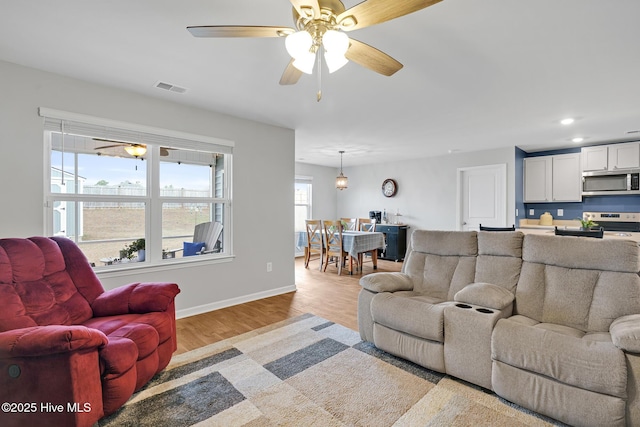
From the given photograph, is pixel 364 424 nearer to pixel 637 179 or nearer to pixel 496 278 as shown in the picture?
pixel 496 278

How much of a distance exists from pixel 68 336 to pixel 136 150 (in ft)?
7.42

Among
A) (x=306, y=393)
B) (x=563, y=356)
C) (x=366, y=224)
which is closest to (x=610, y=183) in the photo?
(x=366, y=224)

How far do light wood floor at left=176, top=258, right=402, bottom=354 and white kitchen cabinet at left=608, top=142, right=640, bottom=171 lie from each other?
4623mm

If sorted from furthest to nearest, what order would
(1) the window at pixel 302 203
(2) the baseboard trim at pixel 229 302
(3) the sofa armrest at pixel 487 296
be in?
1. (1) the window at pixel 302 203
2. (2) the baseboard trim at pixel 229 302
3. (3) the sofa armrest at pixel 487 296

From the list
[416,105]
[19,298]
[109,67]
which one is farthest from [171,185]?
[416,105]

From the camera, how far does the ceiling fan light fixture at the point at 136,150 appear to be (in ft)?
10.3

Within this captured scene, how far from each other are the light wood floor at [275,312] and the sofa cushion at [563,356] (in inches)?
60.8

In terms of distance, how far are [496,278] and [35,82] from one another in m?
4.16

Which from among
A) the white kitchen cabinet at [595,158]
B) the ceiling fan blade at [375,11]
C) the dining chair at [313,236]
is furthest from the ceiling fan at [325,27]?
the white kitchen cabinet at [595,158]

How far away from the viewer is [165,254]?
3.37m

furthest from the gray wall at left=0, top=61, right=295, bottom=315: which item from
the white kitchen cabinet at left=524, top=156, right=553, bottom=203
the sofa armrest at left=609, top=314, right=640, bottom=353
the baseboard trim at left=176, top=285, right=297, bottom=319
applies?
the white kitchen cabinet at left=524, top=156, right=553, bottom=203

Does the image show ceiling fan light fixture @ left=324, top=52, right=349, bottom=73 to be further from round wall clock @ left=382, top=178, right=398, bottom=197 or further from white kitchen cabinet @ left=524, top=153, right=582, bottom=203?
round wall clock @ left=382, top=178, right=398, bottom=197

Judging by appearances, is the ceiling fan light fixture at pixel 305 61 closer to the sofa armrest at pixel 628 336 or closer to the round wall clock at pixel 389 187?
the sofa armrest at pixel 628 336

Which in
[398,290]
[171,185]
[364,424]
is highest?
[171,185]
